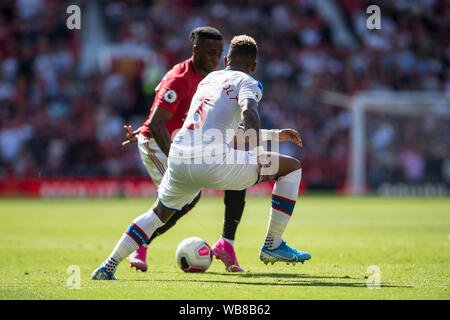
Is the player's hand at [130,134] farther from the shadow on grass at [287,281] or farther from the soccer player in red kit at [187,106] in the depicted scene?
the shadow on grass at [287,281]

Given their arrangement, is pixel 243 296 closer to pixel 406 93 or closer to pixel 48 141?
pixel 48 141

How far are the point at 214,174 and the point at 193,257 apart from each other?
140 centimetres

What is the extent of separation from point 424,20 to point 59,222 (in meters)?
19.5

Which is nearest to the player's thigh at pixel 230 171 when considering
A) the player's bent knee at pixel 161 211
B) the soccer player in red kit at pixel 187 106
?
the player's bent knee at pixel 161 211

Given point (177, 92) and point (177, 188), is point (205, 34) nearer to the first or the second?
point (177, 92)

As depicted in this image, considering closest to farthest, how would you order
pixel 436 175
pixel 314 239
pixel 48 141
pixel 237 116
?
pixel 237 116 < pixel 314 239 < pixel 48 141 < pixel 436 175

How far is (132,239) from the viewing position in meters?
6.28

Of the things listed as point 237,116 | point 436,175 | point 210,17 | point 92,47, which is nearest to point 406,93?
point 436,175

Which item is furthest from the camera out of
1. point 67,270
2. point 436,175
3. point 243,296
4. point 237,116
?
point 436,175

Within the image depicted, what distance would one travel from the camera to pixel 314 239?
11062 millimetres

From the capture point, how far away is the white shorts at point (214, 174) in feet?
19.7

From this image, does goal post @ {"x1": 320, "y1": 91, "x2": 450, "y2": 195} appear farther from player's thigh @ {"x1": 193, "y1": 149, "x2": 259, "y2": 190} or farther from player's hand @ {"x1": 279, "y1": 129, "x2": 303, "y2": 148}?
player's thigh @ {"x1": 193, "y1": 149, "x2": 259, "y2": 190}

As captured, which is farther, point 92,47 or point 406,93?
point 92,47

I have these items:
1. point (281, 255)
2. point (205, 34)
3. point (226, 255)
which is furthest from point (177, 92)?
point (281, 255)
